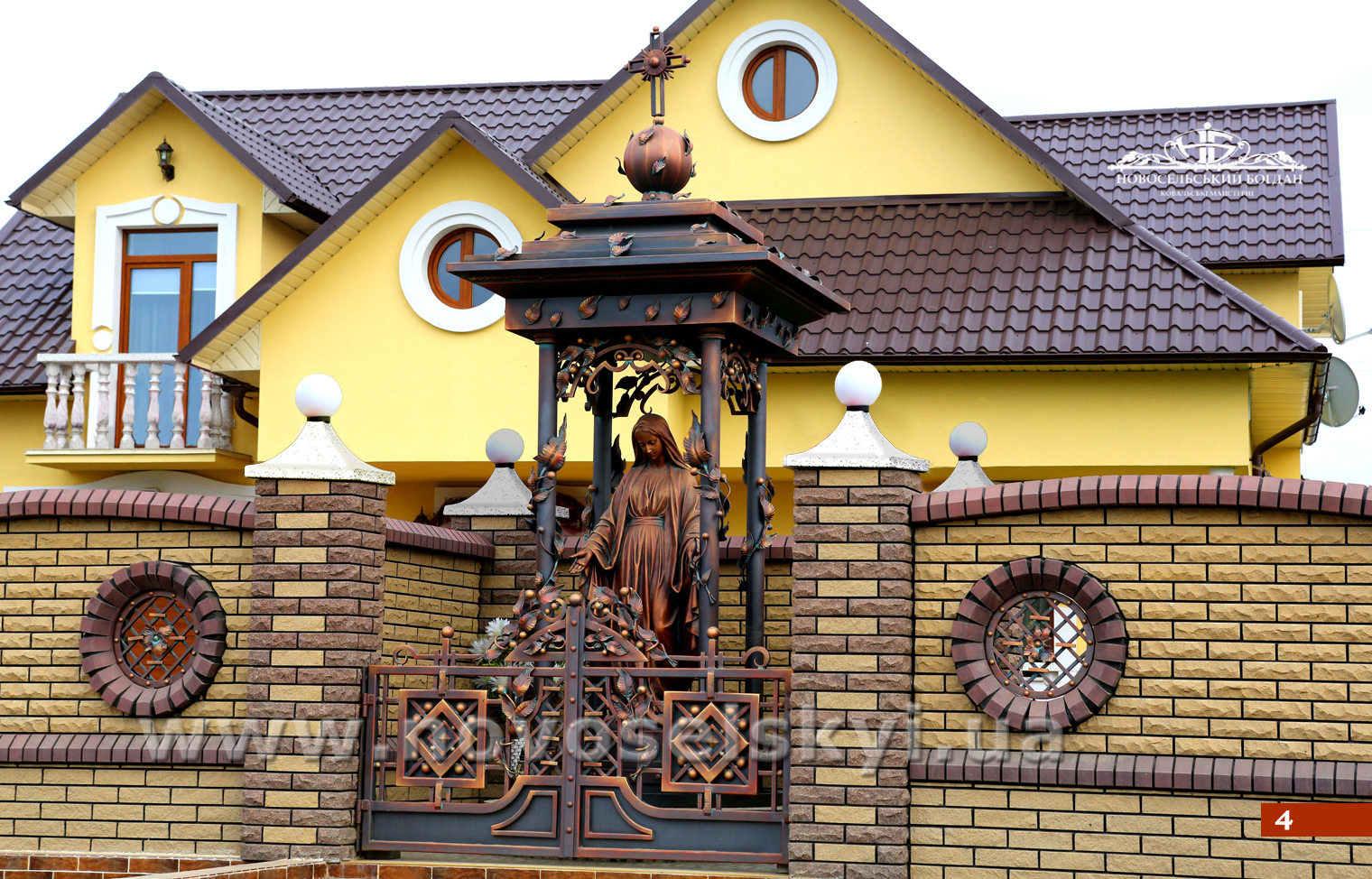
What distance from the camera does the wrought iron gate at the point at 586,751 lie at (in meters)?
6.98

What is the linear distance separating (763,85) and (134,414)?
713 cm

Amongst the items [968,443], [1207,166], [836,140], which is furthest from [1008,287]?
[1207,166]

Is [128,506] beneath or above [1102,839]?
above

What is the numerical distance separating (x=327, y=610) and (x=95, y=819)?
5.52ft

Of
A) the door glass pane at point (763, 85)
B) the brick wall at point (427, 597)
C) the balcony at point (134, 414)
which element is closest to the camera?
the brick wall at point (427, 597)

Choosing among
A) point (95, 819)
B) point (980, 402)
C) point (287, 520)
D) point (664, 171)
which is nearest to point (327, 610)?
point (287, 520)

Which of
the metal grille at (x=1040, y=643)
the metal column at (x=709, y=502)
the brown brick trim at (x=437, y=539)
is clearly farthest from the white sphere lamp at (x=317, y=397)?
the metal grille at (x=1040, y=643)

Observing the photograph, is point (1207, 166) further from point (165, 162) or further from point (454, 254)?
point (165, 162)

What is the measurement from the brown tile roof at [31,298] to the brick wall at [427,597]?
24.9 ft

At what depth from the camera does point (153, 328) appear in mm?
14977

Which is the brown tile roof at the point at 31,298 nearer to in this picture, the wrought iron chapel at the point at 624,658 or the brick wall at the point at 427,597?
the brick wall at the point at 427,597

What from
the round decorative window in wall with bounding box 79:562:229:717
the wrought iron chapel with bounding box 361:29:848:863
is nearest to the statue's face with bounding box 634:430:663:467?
the wrought iron chapel with bounding box 361:29:848:863

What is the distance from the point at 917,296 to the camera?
43.7 ft

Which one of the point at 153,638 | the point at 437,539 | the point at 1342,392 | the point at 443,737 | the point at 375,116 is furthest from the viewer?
the point at 375,116
